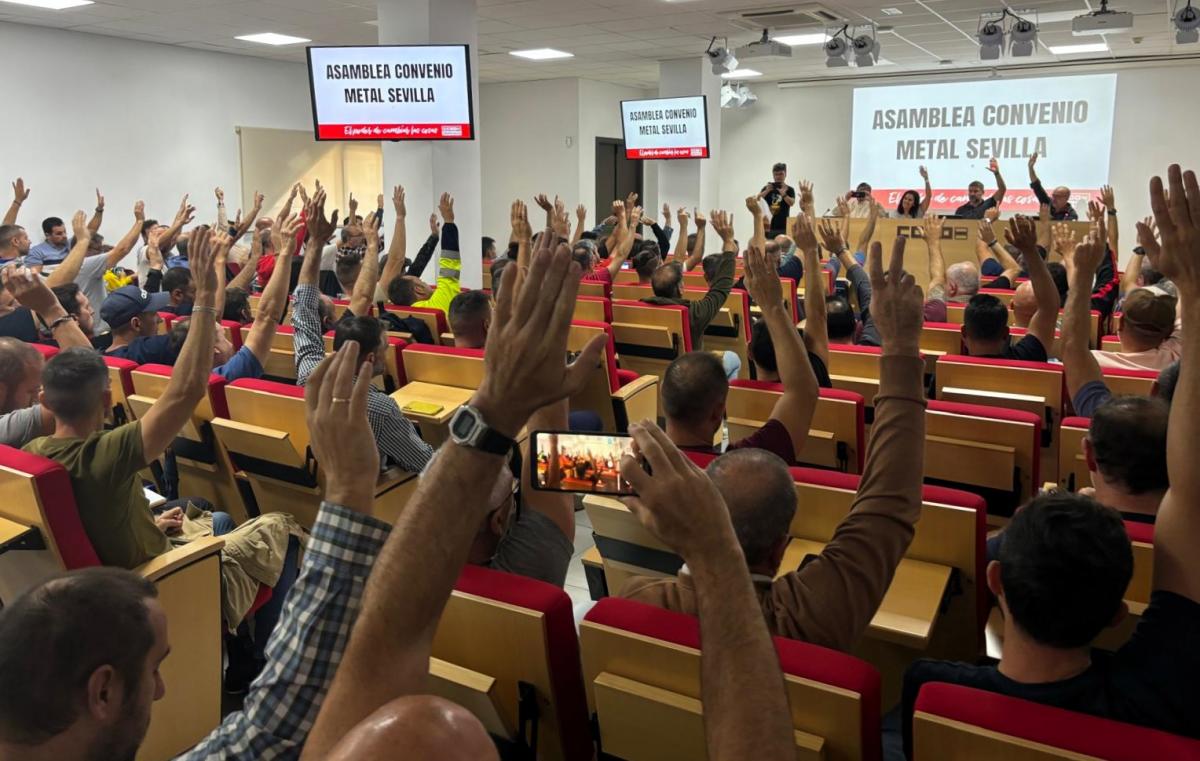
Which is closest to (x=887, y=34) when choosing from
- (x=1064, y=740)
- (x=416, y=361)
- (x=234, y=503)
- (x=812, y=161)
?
(x=812, y=161)

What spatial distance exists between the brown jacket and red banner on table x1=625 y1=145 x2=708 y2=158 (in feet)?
31.6

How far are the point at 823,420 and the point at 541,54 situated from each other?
33.4 ft

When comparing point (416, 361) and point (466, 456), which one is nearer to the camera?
point (466, 456)

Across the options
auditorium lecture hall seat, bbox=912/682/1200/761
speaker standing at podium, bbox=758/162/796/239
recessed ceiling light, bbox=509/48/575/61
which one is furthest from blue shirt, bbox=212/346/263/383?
recessed ceiling light, bbox=509/48/575/61

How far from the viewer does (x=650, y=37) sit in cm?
1063

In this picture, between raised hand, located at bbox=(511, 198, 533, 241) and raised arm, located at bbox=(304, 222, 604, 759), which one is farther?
raised hand, located at bbox=(511, 198, 533, 241)

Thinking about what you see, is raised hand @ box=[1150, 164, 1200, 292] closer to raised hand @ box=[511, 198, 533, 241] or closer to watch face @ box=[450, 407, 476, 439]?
watch face @ box=[450, 407, 476, 439]

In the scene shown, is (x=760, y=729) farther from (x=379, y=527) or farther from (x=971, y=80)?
(x=971, y=80)

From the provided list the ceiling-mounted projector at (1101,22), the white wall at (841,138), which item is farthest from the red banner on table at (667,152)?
the white wall at (841,138)

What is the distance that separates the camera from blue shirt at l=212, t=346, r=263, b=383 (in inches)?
145

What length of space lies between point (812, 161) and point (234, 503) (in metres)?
13.8

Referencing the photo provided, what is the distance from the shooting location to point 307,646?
1.24 m

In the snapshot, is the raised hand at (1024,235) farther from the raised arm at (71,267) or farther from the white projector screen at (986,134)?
the white projector screen at (986,134)

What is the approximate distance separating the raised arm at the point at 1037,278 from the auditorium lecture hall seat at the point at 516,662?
2.56 meters
